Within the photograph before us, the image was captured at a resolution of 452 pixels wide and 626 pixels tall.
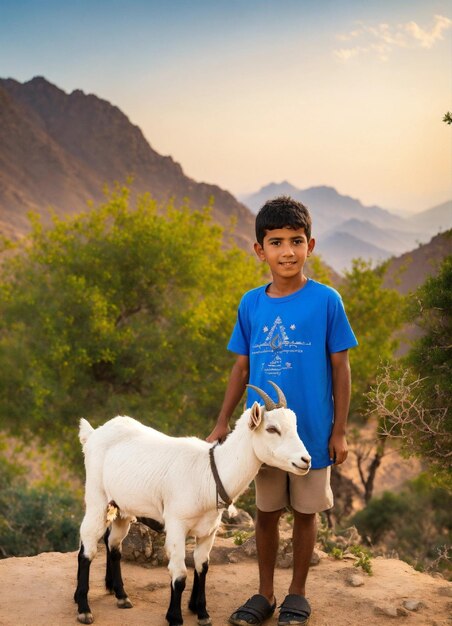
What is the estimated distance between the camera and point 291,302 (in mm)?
4262

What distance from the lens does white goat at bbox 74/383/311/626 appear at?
3.91 m

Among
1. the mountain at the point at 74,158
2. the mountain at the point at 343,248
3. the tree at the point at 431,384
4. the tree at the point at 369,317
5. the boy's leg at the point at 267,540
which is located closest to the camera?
the boy's leg at the point at 267,540

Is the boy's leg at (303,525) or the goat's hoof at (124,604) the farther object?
the goat's hoof at (124,604)

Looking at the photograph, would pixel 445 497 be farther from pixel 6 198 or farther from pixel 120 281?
pixel 6 198

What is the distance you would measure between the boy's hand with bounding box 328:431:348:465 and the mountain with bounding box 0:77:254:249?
73339mm

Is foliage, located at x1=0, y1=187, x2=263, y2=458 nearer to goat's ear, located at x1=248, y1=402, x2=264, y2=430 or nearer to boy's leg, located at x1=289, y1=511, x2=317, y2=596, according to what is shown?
boy's leg, located at x1=289, y1=511, x2=317, y2=596

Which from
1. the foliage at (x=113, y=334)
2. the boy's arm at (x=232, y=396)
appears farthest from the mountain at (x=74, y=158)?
the boy's arm at (x=232, y=396)

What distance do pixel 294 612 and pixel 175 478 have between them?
3.89ft

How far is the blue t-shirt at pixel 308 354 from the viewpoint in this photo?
417cm

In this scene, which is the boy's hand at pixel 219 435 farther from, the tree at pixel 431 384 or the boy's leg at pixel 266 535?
the tree at pixel 431 384

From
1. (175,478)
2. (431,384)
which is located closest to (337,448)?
(175,478)

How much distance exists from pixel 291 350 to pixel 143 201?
16.0 meters

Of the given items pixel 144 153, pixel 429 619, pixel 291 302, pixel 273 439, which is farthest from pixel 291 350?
pixel 144 153

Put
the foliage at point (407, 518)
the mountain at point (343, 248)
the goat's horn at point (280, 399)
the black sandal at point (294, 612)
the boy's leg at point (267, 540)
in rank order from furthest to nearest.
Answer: the mountain at point (343, 248), the foliage at point (407, 518), the boy's leg at point (267, 540), the black sandal at point (294, 612), the goat's horn at point (280, 399)
